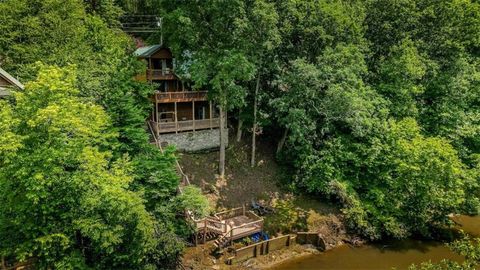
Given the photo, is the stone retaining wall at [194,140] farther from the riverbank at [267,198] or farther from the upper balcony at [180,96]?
the upper balcony at [180,96]

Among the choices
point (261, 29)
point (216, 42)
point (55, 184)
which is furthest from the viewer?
point (216, 42)

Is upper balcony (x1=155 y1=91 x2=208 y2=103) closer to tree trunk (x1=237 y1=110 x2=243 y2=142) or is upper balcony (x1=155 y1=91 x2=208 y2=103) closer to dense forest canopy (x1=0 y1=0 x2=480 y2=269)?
dense forest canopy (x1=0 y1=0 x2=480 y2=269)

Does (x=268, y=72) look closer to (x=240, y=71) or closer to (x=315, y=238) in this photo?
(x=240, y=71)

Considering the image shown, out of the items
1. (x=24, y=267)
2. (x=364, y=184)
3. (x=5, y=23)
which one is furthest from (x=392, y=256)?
(x=5, y=23)

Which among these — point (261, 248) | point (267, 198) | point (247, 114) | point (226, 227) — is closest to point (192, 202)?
point (226, 227)

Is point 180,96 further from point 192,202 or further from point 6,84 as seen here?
point 6,84

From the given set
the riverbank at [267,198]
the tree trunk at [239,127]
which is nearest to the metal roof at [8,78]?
the riverbank at [267,198]

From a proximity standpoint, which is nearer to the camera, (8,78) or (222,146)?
(8,78)
